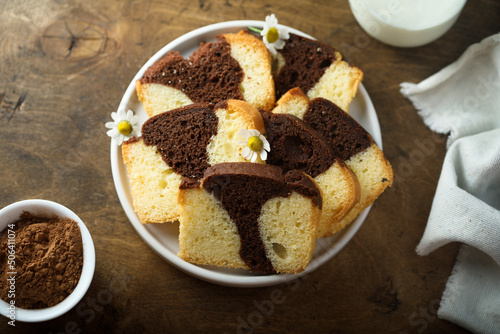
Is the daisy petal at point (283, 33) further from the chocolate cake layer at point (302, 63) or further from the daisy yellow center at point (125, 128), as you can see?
the daisy yellow center at point (125, 128)

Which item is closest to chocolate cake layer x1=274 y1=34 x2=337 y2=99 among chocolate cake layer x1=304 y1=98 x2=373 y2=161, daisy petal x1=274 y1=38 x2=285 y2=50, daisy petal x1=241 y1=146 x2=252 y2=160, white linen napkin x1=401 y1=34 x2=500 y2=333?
daisy petal x1=274 y1=38 x2=285 y2=50

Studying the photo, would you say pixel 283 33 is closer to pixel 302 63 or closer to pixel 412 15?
pixel 302 63

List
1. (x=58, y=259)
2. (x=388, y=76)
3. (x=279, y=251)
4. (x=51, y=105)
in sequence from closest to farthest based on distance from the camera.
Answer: (x=58, y=259) < (x=279, y=251) < (x=51, y=105) < (x=388, y=76)

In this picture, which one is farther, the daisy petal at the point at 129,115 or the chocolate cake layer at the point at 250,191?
the daisy petal at the point at 129,115

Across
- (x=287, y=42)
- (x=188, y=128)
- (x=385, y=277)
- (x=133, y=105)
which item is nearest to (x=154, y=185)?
(x=188, y=128)

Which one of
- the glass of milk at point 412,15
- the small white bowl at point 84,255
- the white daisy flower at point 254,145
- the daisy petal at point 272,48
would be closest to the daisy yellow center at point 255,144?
the white daisy flower at point 254,145

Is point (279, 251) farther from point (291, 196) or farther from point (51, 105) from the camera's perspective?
point (51, 105)

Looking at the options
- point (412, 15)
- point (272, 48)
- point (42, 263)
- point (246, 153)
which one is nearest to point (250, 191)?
point (246, 153)

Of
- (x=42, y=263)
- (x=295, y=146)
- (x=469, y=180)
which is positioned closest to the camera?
(x=42, y=263)
